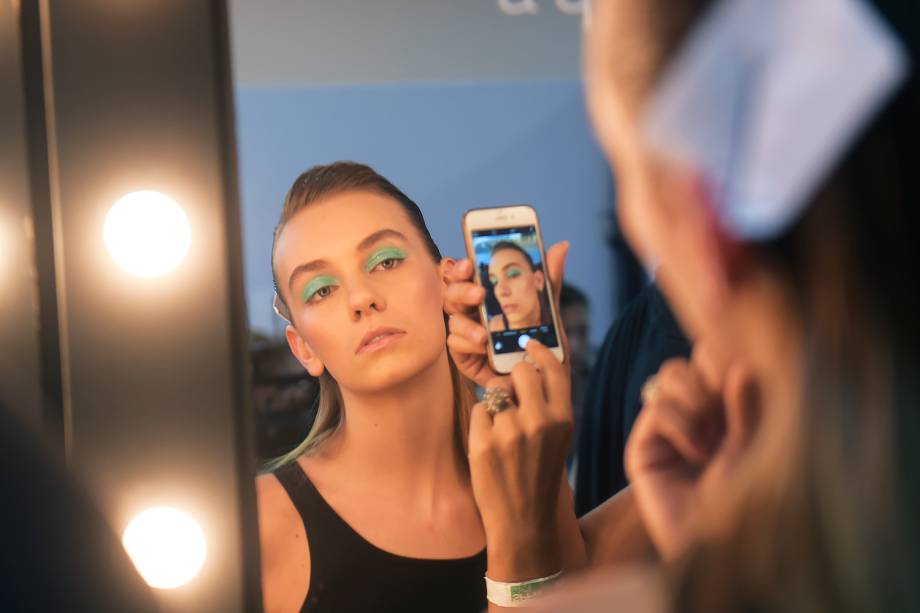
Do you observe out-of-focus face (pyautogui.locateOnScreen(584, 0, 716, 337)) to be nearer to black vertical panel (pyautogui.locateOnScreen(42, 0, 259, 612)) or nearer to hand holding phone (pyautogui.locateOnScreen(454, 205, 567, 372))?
hand holding phone (pyautogui.locateOnScreen(454, 205, 567, 372))

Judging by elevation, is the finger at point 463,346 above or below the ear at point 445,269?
below

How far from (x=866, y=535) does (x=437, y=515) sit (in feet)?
0.75

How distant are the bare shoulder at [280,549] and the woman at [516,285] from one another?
0.53ft

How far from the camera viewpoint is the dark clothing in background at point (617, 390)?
473 millimetres

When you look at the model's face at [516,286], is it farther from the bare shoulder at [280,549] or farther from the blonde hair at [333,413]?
the bare shoulder at [280,549]

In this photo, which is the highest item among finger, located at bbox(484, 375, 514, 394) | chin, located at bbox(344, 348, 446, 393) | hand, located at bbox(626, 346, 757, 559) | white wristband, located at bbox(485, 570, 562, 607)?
chin, located at bbox(344, 348, 446, 393)

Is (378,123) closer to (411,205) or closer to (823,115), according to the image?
(411,205)

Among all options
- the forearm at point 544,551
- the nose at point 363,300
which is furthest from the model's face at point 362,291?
the forearm at point 544,551

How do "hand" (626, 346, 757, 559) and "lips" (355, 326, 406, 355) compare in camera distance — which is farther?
"lips" (355, 326, 406, 355)

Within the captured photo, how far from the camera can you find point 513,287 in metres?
0.50

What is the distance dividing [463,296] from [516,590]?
0.17m

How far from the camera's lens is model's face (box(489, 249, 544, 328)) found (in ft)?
1.64

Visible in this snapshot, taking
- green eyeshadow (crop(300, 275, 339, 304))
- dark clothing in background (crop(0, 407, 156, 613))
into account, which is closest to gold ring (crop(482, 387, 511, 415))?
green eyeshadow (crop(300, 275, 339, 304))

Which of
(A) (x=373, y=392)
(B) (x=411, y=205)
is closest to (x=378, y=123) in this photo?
(B) (x=411, y=205)
